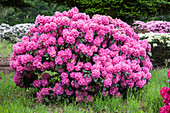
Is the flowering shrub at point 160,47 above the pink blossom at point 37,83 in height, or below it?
above

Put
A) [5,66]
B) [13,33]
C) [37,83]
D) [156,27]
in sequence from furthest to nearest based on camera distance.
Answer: [13,33] < [156,27] < [5,66] < [37,83]

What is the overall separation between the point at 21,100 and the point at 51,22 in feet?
5.57

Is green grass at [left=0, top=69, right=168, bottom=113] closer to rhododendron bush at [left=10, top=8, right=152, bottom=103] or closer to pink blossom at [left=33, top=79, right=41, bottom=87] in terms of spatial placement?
rhododendron bush at [left=10, top=8, right=152, bottom=103]

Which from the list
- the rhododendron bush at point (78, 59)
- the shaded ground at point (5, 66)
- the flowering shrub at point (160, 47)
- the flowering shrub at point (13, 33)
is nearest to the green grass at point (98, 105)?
the rhododendron bush at point (78, 59)

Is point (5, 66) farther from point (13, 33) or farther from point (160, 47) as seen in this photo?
point (13, 33)

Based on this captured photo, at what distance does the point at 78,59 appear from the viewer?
3.83 m

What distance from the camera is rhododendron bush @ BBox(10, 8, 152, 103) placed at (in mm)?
3658

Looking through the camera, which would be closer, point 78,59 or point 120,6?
point 78,59

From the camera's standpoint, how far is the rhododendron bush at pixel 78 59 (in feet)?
12.0

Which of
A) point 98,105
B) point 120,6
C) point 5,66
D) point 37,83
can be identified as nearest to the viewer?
point 98,105

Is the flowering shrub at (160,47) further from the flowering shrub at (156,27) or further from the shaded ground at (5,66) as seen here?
the shaded ground at (5,66)

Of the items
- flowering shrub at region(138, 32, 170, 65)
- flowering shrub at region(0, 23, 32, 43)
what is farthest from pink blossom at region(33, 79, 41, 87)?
flowering shrub at region(0, 23, 32, 43)

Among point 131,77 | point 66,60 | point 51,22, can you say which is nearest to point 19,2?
point 51,22

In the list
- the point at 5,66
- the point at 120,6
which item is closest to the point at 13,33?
the point at 5,66
